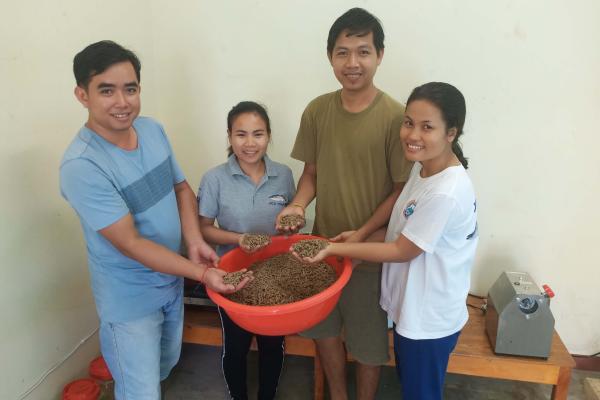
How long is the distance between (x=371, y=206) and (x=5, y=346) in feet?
4.40

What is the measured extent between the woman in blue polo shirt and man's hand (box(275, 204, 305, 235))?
0.08 m

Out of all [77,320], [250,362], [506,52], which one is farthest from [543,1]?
[77,320]

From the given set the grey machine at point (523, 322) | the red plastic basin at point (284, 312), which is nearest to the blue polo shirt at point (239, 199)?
the red plastic basin at point (284, 312)

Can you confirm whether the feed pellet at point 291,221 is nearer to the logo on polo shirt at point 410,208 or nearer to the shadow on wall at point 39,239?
the logo on polo shirt at point 410,208

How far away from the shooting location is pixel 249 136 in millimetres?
1508

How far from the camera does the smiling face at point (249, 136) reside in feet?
4.94

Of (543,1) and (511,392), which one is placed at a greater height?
(543,1)

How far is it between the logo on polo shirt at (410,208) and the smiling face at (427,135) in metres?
0.12

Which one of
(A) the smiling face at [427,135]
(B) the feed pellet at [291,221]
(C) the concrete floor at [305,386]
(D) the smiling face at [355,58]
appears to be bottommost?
(C) the concrete floor at [305,386]

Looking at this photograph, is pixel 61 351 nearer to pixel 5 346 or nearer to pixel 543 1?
pixel 5 346

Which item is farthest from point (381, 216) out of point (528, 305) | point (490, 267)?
point (490, 267)

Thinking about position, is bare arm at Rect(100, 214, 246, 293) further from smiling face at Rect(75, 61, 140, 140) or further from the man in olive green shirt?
the man in olive green shirt

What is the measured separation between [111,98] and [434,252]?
101 centimetres

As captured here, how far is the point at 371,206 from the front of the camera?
4.74ft
